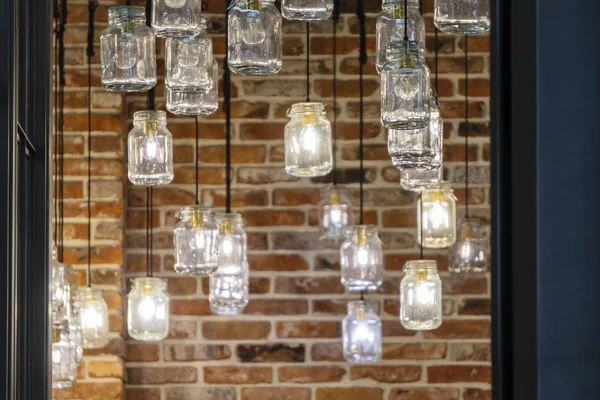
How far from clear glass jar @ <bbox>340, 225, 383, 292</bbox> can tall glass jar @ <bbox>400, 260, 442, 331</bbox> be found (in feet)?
0.49

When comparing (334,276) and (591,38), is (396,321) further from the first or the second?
(591,38)

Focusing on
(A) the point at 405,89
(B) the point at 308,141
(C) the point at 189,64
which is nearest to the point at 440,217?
(B) the point at 308,141

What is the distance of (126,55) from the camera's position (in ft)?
9.52

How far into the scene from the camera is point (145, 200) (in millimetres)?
4336

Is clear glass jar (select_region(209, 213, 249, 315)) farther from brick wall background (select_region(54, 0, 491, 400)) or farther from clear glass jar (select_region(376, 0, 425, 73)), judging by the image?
clear glass jar (select_region(376, 0, 425, 73))

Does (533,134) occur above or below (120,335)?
above

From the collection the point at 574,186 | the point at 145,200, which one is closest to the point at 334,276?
the point at 145,200

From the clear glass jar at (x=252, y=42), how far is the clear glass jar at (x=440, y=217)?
111 centimetres

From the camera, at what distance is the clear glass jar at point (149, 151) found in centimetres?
339

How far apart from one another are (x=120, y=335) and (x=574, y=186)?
2.93m

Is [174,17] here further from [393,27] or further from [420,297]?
[420,297]

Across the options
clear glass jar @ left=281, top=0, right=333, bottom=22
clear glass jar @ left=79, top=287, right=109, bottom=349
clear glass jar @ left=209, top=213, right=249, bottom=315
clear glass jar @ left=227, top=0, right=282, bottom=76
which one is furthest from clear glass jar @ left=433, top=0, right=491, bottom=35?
clear glass jar @ left=79, top=287, right=109, bottom=349

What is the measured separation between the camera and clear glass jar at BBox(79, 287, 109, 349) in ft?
12.7

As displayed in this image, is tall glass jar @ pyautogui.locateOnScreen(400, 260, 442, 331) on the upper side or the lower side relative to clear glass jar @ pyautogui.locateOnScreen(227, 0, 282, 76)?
lower
